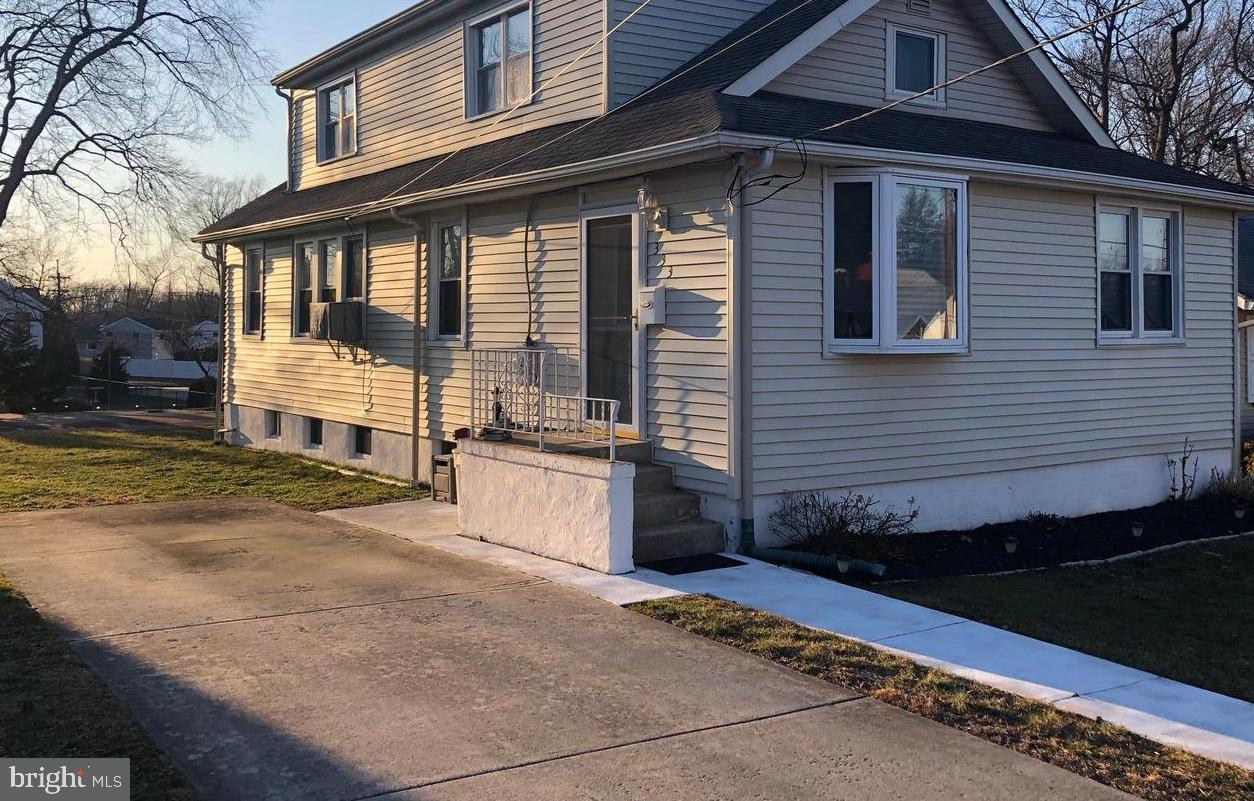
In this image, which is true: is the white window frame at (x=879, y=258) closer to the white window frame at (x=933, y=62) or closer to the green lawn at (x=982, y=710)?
the white window frame at (x=933, y=62)

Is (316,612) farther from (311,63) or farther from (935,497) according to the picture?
(311,63)

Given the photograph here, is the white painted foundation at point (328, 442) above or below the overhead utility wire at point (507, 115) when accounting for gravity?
below

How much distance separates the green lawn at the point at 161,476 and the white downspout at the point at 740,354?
4941mm

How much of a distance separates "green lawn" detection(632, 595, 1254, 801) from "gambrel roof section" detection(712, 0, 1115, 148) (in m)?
5.10

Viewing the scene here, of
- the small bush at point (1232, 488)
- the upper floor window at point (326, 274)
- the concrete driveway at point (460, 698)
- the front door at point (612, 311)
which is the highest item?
the upper floor window at point (326, 274)

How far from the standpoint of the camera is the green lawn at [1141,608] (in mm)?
6527

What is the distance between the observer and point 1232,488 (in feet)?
41.5

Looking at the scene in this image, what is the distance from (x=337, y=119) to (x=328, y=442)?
17.0ft

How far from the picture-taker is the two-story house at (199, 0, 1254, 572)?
30.0 ft

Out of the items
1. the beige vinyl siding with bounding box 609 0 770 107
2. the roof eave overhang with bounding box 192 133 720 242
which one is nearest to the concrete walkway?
the roof eave overhang with bounding box 192 133 720 242

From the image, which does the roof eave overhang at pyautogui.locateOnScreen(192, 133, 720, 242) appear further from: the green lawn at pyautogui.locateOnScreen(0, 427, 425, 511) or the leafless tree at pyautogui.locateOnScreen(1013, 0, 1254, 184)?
the leafless tree at pyautogui.locateOnScreen(1013, 0, 1254, 184)

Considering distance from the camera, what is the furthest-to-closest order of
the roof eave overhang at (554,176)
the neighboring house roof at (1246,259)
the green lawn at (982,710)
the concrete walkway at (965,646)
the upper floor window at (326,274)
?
1. the neighboring house roof at (1246,259)
2. the upper floor window at (326,274)
3. the roof eave overhang at (554,176)
4. the concrete walkway at (965,646)
5. the green lawn at (982,710)

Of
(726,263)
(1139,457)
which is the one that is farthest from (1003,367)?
(726,263)

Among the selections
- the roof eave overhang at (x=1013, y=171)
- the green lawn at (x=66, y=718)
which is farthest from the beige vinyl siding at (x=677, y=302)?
the green lawn at (x=66, y=718)
